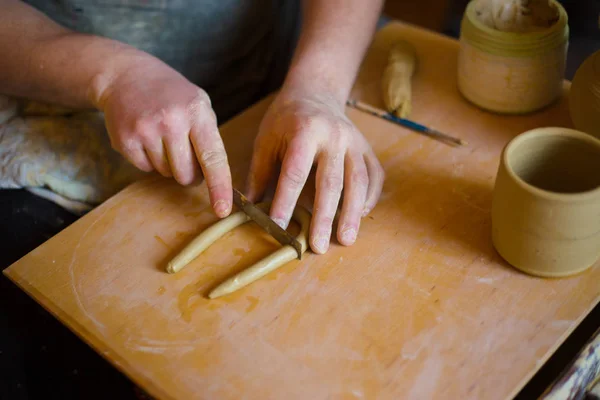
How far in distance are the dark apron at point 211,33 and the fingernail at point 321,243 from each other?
0.59 meters

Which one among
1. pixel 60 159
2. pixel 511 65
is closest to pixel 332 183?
pixel 511 65

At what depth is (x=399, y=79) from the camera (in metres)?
1.13

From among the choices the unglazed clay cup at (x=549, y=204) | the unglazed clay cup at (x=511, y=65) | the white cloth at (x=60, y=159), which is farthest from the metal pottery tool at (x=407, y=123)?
the white cloth at (x=60, y=159)

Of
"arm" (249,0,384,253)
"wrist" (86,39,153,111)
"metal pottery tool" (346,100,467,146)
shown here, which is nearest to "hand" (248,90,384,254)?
"arm" (249,0,384,253)

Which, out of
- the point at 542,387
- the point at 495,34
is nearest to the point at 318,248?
the point at 495,34

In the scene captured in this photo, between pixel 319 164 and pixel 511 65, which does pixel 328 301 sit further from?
pixel 511 65

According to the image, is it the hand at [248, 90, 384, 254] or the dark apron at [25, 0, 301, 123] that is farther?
the dark apron at [25, 0, 301, 123]

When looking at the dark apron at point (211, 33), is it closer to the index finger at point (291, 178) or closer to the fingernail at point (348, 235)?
the index finger at point (291, 178)

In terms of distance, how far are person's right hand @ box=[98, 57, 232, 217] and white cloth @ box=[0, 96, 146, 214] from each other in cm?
15

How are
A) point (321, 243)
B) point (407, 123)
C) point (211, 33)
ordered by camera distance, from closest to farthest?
point (321, 243) → point (407, 123) → point (211, 33)

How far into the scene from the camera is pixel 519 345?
74 centimetres

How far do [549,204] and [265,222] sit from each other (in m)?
0.39

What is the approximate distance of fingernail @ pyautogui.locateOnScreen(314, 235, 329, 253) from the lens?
85 centimetres

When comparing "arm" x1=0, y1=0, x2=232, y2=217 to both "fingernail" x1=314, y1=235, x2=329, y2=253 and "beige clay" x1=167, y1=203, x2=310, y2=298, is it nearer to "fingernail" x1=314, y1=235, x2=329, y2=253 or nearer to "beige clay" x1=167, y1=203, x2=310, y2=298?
"beige clay" x1=167, y1=203, x2=310, y2=298
